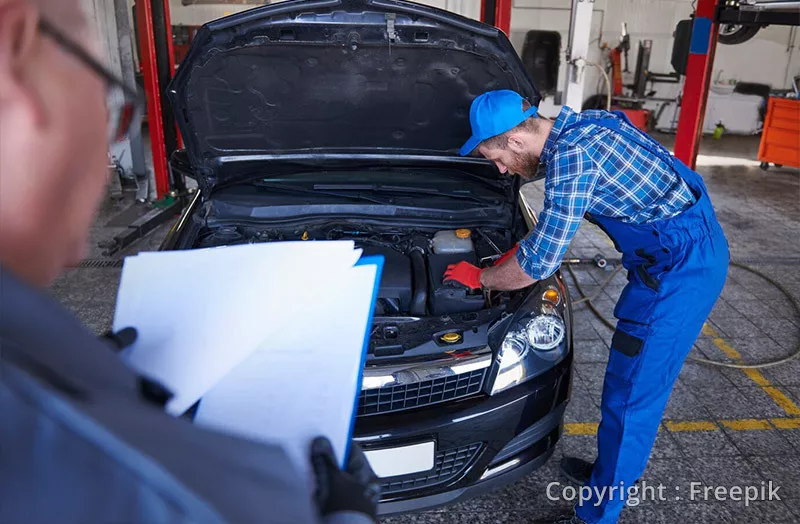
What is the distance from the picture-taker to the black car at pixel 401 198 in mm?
2043

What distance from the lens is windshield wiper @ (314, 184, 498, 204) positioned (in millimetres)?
2900

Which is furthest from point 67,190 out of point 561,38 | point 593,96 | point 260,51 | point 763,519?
point 593,96

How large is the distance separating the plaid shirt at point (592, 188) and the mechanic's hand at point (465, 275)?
11.1 inches

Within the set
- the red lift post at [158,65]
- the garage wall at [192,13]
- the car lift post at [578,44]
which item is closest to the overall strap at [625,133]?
the car lift post at [578,44]

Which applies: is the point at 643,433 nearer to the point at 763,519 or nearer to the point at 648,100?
the point at 763,519

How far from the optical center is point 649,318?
2.10 meters

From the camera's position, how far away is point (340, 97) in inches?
103

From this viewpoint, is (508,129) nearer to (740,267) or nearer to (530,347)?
(530,347)

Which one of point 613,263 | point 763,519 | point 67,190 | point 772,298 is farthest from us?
point 613,263

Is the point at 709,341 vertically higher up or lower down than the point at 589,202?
lower down

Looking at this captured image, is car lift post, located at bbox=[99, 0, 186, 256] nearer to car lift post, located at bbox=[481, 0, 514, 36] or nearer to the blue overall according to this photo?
car lift post, located at bbox=[481, 0, 514, 36]

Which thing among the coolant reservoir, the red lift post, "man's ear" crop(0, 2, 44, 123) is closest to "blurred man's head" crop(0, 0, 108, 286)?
"man's ear" crop(0, 2, 44, 123)

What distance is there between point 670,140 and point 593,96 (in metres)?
1.89

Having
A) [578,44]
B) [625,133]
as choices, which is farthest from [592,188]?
[578,44]
